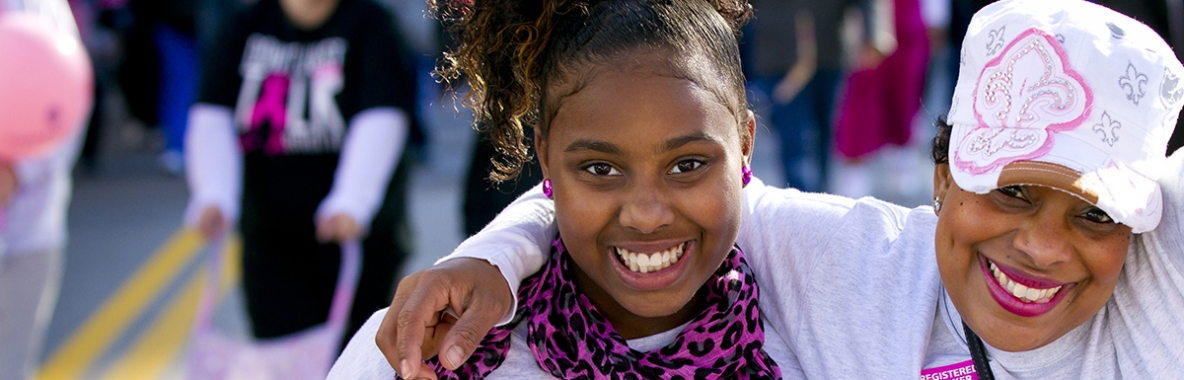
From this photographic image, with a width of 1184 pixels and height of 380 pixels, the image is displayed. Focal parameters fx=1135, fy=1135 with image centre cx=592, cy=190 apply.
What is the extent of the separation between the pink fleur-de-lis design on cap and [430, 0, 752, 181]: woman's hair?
464 millimetres

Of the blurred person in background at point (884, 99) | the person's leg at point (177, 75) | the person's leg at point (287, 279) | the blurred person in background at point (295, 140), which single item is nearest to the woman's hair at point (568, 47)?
the blurred person in background at point (295, 140)

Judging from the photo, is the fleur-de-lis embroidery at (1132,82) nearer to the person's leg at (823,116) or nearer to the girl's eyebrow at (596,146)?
the girl's eyebrow at (596,146)

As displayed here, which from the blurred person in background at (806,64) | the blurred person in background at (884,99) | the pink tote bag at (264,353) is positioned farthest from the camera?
the blurred person in background at (884,99)

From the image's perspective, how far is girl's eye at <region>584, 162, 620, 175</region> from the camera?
80.1 inches

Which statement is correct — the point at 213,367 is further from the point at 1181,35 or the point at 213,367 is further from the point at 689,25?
the point at 1181,35

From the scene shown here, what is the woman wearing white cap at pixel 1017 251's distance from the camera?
1753 millimetres

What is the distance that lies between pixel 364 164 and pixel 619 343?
1850mm

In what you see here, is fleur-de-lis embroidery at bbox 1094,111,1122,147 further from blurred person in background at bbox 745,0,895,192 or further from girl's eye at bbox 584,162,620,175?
blurred person in background at bbox 745,0,895,192

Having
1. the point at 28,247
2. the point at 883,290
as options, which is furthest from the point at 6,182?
the point at 883,290

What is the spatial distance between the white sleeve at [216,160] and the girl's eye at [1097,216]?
274 centimetres

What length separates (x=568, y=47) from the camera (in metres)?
2.11

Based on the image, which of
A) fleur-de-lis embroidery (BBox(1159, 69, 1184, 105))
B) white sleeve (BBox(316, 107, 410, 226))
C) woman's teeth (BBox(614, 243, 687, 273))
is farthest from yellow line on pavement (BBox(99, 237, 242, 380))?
fleur-de-lis embroidery (BBox(1159, 69, 1184, 105))

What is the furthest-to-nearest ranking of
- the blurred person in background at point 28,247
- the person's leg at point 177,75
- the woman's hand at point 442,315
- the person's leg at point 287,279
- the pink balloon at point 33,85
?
the person's leg at point 177,75
the person's leg at point 287,279
the blurred person in background at point 28,247
the pink balloon at point 33,85
the woman's hand at point 442,315

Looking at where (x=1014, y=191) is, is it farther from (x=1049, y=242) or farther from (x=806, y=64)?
(x=806, y=64)
